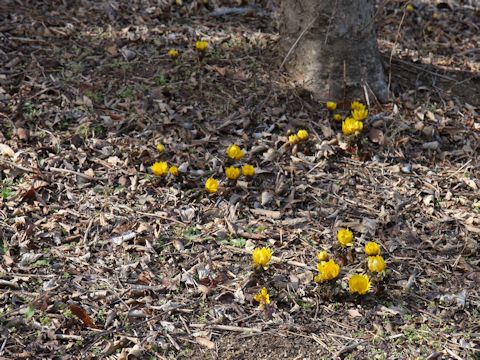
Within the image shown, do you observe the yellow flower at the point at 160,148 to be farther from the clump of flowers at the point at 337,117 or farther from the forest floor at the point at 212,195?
the clump of flowers at the point at 337,117

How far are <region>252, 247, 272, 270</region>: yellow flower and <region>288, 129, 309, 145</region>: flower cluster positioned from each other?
116 cm

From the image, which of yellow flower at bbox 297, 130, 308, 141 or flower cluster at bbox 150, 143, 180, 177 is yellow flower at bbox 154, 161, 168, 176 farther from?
yellow flower at bbox 297, 130, 308, 141

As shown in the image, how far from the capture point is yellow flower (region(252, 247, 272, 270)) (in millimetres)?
3281

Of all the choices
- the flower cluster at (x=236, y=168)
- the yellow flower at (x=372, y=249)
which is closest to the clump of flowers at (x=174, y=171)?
the flower cluster at (x=236, y=168)

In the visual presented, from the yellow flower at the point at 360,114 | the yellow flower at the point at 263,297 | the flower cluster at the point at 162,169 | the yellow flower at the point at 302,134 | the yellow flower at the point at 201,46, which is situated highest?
the yellow flower at the point at 201,46

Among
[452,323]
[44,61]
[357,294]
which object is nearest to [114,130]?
[44,61]

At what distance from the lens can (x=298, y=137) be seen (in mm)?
4273

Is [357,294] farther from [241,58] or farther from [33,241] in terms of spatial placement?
[241,58]

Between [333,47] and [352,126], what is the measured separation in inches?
→ 28.6

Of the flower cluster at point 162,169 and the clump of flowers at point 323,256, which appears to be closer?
the clump of flowers at point 323,256

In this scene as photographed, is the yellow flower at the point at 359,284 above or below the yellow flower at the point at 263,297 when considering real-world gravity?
above

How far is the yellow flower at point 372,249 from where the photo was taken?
3359 mm

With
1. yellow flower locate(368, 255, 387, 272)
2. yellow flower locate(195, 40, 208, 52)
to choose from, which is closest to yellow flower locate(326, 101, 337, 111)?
yellow flower locate(195, 40, 208, 52)

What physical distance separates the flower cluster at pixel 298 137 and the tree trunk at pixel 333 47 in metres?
0.55
